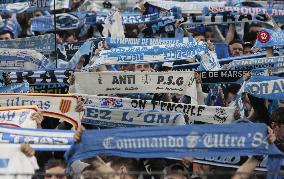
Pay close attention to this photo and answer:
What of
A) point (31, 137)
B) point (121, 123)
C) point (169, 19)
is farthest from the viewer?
point (169, 19)

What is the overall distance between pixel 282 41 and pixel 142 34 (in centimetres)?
362

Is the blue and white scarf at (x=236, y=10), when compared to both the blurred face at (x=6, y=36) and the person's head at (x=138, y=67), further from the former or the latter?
the blurred face at (x=6, y=36)

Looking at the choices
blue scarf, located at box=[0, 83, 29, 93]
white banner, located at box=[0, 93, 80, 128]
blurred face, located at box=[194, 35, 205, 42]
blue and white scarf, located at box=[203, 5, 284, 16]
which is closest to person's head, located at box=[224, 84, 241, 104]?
blurred face, located at box=[194, 35, 205, 42]

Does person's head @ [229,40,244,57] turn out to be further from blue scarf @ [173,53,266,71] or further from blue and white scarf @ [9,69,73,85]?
blue and white scarf @ [9,69,73,85]

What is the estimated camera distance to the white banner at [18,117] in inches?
312

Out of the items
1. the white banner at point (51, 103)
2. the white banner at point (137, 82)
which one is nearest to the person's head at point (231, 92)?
the white banner at point (137, 82)

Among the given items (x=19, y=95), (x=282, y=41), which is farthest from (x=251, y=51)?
(x=19, y=95)

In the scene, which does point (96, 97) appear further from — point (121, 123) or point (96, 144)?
point (96, 144)

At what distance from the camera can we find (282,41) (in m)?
11.2

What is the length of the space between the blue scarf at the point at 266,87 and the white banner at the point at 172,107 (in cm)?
42

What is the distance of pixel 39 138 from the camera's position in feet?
24.1

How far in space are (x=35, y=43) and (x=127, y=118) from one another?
457cm

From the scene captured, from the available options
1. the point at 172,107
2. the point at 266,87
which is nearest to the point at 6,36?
the point at 172,107

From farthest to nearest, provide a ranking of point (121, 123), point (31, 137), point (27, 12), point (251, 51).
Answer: point (27, 12)
point (251, 51)
point (121, 123)
point (31, 137)
